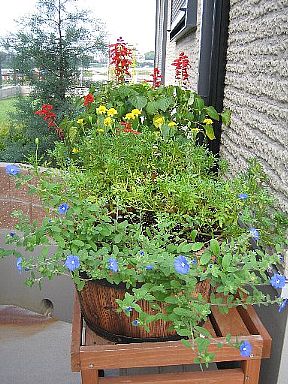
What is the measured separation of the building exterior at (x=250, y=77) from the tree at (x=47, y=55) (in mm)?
1635

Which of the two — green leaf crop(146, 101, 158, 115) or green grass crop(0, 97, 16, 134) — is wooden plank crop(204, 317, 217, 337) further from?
green grass crop(0, 97, 16, 134)

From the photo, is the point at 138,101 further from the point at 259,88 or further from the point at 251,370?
the point at 251,370

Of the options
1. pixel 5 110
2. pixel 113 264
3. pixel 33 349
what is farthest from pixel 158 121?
pixel 5 110

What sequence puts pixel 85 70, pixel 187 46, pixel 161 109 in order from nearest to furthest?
1. pixel 161 109
2. pixel 187 46
3. pixel 85 70

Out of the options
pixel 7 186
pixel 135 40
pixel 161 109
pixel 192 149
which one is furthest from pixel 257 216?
pixel 135 40

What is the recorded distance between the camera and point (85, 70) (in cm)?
382

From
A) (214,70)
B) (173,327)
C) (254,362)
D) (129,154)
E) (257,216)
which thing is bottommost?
(254,362)

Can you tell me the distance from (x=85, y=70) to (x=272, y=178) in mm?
2722

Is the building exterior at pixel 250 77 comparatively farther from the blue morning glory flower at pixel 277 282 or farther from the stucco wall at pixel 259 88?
the blue morning glory flower at pixel 277 282

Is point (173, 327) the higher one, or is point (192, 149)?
point (192, 149)

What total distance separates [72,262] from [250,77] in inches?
38.0

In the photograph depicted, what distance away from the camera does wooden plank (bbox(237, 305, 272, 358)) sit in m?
1.21

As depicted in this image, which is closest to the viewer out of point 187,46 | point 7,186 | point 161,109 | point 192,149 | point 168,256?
point 168,256

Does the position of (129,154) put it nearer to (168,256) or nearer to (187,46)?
(168,256)
